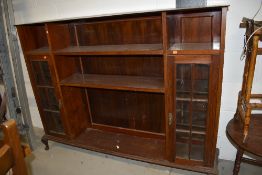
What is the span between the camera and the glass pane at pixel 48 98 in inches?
89.9

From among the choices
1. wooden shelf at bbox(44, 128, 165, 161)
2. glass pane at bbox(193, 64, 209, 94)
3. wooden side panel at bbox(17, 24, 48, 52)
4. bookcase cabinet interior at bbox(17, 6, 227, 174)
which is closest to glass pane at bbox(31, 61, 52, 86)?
bookcase cabinet interior at bbox(17, 6, 227, 174)

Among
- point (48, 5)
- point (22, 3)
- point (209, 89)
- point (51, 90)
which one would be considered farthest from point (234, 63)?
point (22, 3)

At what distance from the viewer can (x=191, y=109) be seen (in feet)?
5.51

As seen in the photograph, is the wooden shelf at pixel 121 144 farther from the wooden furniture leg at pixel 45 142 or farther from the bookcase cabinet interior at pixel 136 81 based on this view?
the wooden furniture leg at pixel 45 142

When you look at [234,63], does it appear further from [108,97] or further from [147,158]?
[108,97]

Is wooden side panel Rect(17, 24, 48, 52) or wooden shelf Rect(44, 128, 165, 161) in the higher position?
wooden side panel Rect(17, 24, 48, 52)

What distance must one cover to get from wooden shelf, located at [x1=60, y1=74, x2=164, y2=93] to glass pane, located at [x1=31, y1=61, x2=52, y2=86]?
0.20 m

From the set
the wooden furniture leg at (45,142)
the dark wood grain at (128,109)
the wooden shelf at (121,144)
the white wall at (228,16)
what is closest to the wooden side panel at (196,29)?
the white wall at (228,16)

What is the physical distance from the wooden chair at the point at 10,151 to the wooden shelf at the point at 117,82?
109 cm

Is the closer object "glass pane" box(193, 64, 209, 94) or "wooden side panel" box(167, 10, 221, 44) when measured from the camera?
"glass pane" box(193, 64, 209, 94)

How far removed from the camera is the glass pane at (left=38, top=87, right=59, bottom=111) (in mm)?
2283

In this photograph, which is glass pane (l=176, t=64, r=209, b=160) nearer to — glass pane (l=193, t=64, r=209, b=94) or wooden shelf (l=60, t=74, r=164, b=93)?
glass pane (l=193, t=64, r=209, b=94)

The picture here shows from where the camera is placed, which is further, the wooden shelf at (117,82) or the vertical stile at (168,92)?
the wooden shelf at (117,82)

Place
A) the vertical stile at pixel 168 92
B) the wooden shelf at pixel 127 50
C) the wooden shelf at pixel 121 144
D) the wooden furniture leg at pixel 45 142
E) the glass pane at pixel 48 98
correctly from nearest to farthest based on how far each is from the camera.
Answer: the vertical stile at pixel 168 92, the wooden shelf at pixel 127 50, the wooden shelf at pixel 121 144, the glass pane at pixel 48 98, the wooden furniture leg at pixel 45 142
